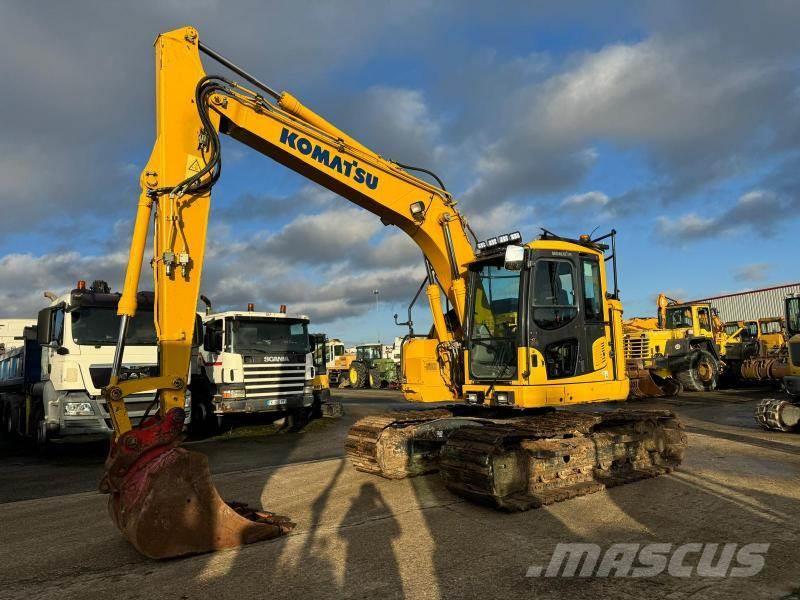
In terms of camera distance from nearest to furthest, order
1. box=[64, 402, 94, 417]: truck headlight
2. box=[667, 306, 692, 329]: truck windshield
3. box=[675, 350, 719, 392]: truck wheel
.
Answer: box=[64, 402, 94, 417]: truck headlight
box=[675, 350, 719, 392]: truck wheel
box=[667, 306, 692, 329]: truck windshield

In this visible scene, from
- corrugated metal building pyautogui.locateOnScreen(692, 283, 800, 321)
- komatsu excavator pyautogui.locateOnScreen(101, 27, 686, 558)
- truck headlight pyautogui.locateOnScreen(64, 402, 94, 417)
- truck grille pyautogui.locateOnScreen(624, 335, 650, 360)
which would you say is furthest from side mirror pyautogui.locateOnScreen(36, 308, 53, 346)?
corrugated metal building pyautogui.locateOnScreen(692, 283, 800, 321)

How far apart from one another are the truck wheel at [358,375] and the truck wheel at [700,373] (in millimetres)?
19331

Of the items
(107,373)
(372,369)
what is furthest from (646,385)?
(372,369)

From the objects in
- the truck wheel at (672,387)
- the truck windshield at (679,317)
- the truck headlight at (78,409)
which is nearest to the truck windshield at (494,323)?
the truck headlight at (78,409)

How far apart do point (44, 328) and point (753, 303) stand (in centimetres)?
3725

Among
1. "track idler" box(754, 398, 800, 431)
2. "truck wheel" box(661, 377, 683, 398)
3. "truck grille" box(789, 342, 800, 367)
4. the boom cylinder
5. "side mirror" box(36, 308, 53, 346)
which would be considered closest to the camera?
the boom cylinder

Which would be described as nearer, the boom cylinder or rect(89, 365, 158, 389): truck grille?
the boom cylinder

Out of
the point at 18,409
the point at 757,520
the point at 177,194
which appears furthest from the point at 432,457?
the point at 18,409

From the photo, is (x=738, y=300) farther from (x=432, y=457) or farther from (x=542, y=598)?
(x=542, y=598)

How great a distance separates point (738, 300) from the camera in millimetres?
36906

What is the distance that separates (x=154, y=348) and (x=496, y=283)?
7.73 metres

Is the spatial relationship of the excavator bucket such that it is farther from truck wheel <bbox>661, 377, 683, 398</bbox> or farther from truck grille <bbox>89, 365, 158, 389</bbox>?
truck grille <bbox>89, 365, 158, 389</bbox>

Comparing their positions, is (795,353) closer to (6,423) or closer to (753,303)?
(6,423)

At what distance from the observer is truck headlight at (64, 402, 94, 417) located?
1050cm
